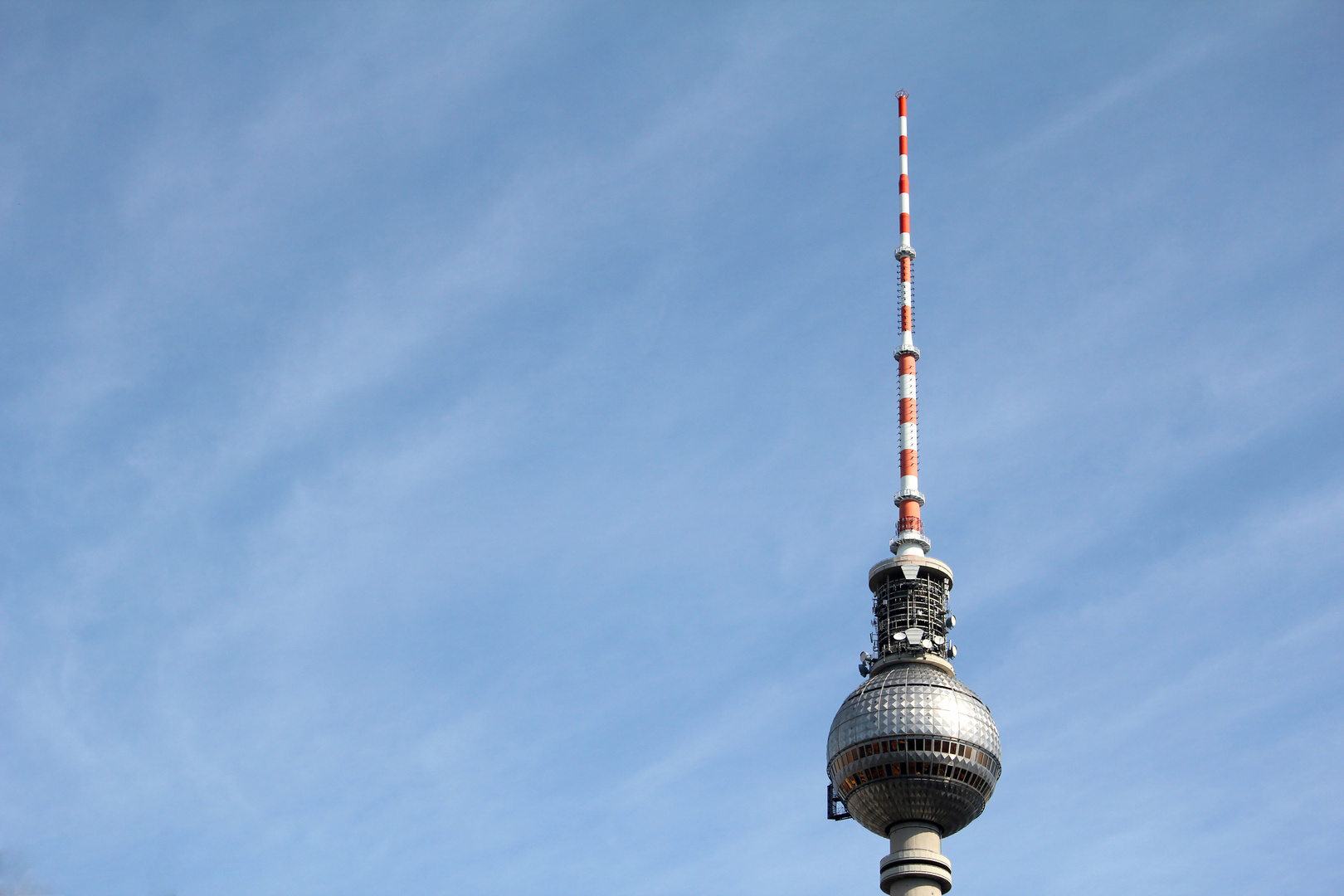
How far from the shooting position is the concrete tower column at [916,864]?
19162cm

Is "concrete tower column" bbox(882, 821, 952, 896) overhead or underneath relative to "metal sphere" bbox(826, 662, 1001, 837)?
underneath

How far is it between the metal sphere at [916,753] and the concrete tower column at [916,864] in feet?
5.76

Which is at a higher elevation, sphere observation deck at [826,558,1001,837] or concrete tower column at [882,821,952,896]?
sphere observation deck at [826,558,1001,837]

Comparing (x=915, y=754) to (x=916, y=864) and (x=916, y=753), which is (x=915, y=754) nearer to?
(x=916, y=753)

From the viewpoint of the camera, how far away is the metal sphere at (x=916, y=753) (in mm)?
189750

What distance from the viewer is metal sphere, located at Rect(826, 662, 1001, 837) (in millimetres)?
189750

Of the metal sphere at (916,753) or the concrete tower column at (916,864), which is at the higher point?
the metal sphere at (916,753)

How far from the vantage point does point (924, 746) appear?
18950 centimetres

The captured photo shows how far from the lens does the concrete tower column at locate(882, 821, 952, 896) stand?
192 meters

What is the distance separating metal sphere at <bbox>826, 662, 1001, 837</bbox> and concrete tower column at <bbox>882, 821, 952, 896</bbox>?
5.76ft

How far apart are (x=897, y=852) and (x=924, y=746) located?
13.8 metres

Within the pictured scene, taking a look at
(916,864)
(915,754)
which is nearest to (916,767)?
(915,754)

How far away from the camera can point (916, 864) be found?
19150 centimetres

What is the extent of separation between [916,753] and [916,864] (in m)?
13.0
